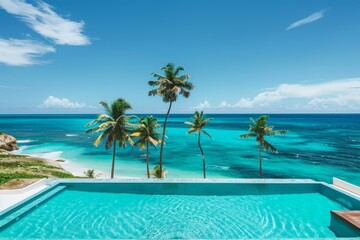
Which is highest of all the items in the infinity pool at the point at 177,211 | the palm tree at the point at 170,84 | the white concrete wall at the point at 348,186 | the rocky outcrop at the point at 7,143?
the palm tree at the point at 170,84

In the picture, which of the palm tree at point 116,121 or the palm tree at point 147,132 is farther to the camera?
the palm tree at point 147,132

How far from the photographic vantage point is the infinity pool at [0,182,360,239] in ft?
34.5

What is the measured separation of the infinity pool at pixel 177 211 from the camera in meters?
10.5

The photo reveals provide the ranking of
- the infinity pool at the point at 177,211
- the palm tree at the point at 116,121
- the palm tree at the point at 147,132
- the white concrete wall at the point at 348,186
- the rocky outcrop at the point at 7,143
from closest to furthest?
the infinity pool at the point at 177,211 → the white concrete wall at the point at 348,186 → the palm tree at the point at 116,121 → the palm tree at the point at 147,132 → the rocky outcrop at the point at 7,143

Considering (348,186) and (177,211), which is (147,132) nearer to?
(177,211)

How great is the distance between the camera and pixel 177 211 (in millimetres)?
12820

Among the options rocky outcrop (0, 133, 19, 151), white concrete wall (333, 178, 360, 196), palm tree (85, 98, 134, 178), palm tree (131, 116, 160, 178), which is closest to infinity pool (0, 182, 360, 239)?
white concrete wall (333, 178, 360, 196)

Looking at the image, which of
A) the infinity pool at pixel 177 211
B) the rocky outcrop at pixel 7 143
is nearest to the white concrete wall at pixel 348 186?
the infinity pool at pixel 177 211

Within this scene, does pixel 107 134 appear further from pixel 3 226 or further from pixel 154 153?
pixel 154 153

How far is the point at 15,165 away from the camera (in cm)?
2962

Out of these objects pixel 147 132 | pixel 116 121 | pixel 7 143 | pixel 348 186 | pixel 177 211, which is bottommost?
pixel 7 143

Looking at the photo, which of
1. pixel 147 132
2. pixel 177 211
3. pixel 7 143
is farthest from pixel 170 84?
pixel 7 143

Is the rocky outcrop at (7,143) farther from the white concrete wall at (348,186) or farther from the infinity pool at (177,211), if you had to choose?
the white concrete wall at (348,186)

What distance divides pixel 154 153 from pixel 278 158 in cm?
2643
